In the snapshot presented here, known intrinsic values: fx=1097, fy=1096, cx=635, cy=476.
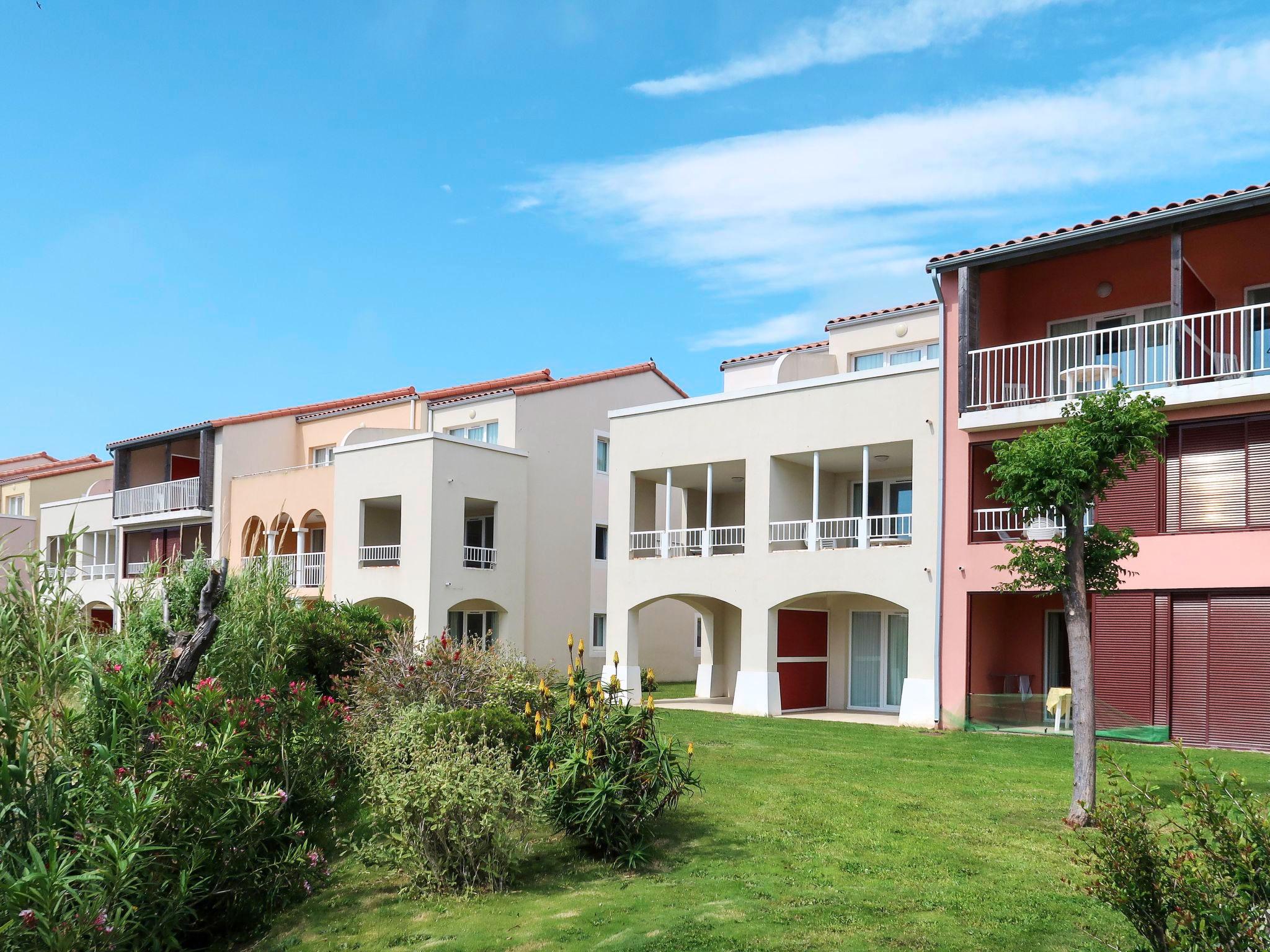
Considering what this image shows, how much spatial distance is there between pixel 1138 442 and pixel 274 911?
9304mm

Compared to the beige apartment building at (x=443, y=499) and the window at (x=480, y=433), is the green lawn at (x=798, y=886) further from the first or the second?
the window at (x=480, y=433)

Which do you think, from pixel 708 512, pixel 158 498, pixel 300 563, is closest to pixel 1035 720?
pixel 708 512

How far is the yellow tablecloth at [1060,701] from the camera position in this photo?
17375 millimetres

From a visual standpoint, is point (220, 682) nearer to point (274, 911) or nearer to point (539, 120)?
point (274, 911)

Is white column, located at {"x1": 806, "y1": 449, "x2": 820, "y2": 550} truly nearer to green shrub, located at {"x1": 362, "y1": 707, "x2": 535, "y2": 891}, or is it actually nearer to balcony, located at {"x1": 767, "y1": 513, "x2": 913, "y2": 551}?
balcony, located at {"x1": 767, "y1": 513, "x2": 913, "y2": 551}

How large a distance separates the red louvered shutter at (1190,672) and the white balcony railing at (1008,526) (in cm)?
204

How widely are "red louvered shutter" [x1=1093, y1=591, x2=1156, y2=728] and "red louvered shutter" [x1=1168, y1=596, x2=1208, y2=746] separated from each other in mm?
314

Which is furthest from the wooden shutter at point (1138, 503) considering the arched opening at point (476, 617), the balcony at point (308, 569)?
the balcony at point (308, 569)

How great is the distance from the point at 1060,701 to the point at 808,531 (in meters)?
6.18

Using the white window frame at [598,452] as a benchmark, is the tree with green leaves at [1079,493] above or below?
below

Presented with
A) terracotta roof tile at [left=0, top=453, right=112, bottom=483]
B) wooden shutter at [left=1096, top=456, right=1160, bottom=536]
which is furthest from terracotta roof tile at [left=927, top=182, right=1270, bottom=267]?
terracotta roof tile at [left=0, top=453, right=112, bottom=483]

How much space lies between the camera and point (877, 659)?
23.0 metres

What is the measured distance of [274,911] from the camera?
9930 millimetres

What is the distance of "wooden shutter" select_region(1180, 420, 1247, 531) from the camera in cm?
1619
